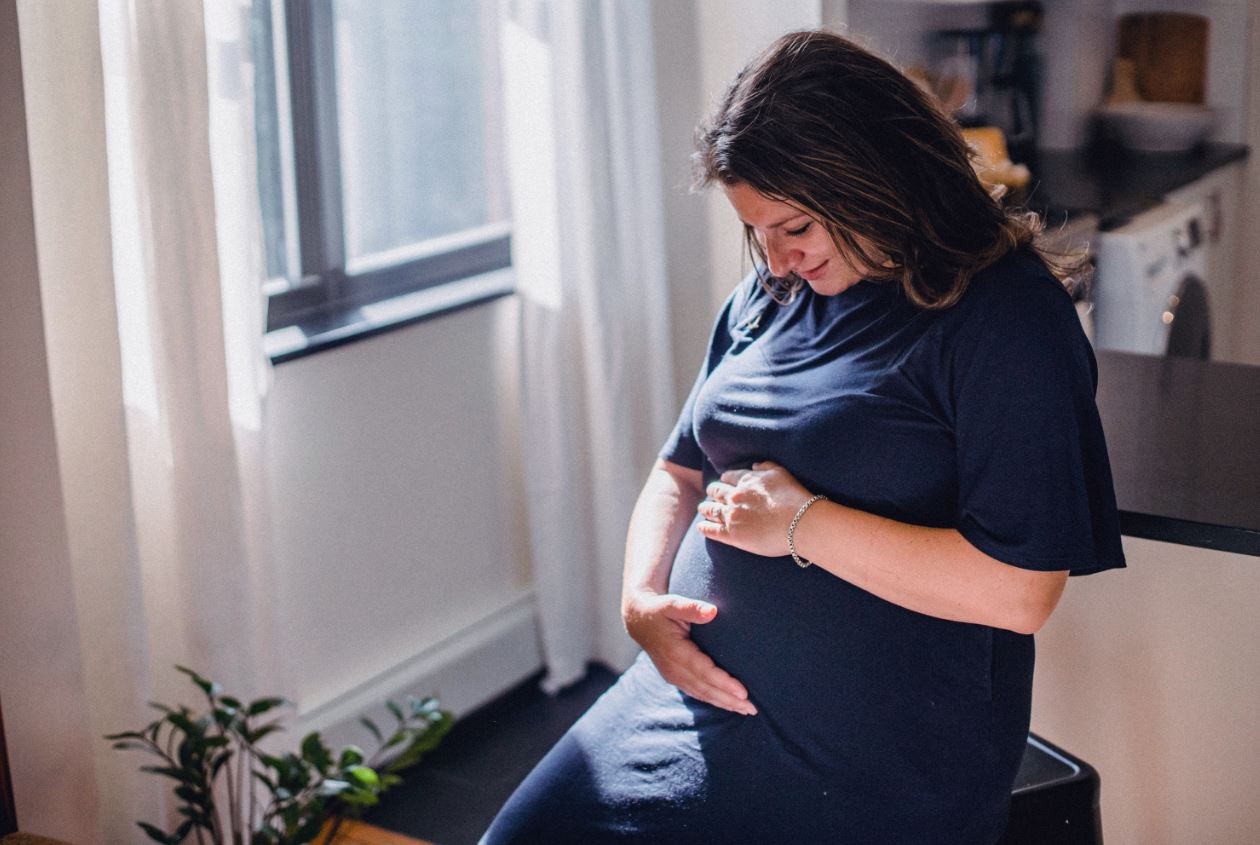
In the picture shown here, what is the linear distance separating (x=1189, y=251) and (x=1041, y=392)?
2.55 meters

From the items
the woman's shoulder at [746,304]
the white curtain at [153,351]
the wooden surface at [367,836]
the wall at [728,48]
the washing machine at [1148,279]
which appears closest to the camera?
the woman's shoulder at [746,304]

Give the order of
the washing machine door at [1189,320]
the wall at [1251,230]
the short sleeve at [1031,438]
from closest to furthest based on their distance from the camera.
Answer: the short sleeve at [1031,438], the washing machine door at [1189,320], the wall at [1251,230]

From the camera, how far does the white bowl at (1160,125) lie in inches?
156

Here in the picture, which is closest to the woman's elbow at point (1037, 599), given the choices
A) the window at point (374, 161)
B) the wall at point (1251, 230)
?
the window at point (374, 161)

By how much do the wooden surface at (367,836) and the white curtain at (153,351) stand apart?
1.11 ft

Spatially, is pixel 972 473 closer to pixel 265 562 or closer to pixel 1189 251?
pixel 265 562

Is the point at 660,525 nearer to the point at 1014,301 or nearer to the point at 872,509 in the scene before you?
the point at 872,509

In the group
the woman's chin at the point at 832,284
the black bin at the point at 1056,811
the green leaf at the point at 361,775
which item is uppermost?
the woman's chin at the point at 832,284

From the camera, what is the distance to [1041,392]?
1.13 meters

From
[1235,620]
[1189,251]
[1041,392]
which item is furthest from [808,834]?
[1189,251]

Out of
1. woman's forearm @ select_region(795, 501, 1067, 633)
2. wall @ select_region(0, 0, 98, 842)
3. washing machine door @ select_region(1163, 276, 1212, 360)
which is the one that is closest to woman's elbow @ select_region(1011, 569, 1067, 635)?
woman's forearm @ select_region(795, 501, 1067, 633)

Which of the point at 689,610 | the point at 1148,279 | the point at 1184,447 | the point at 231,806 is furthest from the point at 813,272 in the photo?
the point at 1148,279

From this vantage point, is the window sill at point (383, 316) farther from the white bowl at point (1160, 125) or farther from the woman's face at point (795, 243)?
the white bowl at point (1160, 125)

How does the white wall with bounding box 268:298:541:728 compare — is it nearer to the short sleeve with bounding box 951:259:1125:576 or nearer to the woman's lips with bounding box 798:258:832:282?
the woman's lips with bounding box 798:258:832:282
